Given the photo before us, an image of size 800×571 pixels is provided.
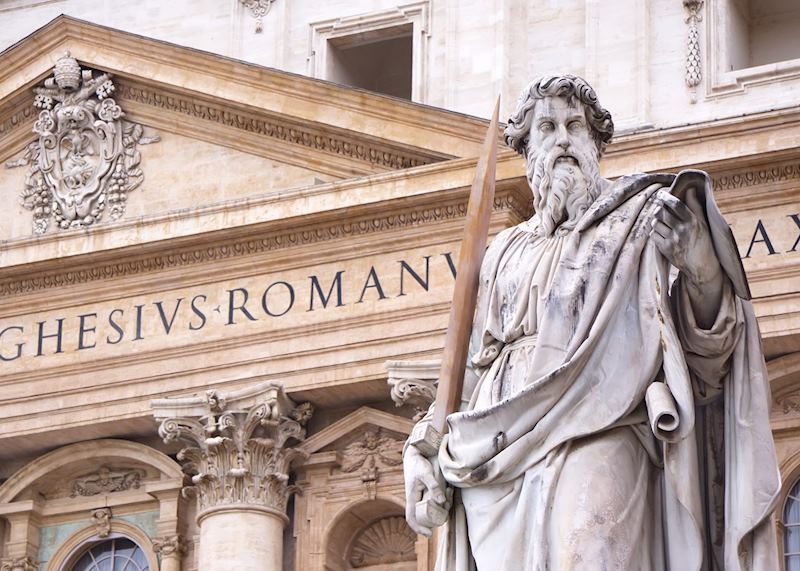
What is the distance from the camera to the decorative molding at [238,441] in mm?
22359

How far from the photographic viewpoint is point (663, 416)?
699 centimetres

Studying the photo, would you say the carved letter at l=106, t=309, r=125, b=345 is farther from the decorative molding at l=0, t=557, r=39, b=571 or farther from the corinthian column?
the decorative molding at l=0, t=557, r=39, b=571

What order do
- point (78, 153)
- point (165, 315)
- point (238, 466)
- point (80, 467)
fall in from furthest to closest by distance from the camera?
point (78, 153), point (80, 467), point (165, 315), point (238, 466)

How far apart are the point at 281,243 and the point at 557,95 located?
15.6 metres

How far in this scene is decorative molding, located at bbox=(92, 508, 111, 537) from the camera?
24.0 m

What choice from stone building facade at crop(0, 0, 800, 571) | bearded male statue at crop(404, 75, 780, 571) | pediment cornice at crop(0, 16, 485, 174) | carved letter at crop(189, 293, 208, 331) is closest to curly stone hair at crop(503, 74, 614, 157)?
bearded male statue at crop(404, 75, 780, 571)

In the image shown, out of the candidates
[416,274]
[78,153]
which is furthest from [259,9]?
[416,274]

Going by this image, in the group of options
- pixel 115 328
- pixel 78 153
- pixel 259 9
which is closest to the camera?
pixel 115 328

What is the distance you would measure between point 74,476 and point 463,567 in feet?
56.8

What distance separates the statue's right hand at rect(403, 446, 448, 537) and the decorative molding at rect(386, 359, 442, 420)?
14163mm

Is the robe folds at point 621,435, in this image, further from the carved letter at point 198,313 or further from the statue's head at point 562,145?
the carved letter at point 198,313

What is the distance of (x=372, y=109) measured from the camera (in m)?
23.0

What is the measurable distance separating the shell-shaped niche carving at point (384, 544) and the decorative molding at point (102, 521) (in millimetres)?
2393

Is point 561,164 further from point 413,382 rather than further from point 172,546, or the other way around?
point 172,546
